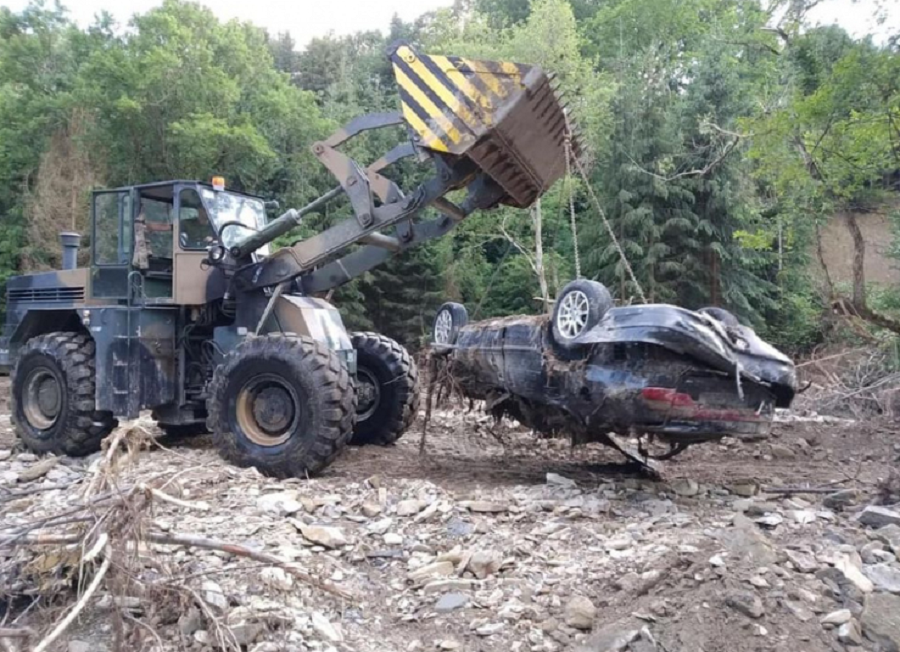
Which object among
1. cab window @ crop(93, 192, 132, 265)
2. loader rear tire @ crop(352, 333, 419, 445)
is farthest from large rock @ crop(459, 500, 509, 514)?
cab window @ crop(93, 192, 132, 265)

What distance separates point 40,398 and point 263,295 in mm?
2516

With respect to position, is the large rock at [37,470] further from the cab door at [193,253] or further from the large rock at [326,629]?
the large rock at [326,629]

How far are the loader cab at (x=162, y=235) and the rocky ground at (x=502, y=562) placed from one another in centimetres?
170

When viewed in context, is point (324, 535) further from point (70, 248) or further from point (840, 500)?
point (70, 248)

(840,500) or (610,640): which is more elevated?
(840,500)

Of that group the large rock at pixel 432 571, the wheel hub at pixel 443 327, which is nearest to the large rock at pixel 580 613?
the large rock at pixel 432 571

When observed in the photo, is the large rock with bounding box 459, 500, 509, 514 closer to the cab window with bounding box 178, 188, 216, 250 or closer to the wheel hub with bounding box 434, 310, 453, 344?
the wheel hub with bounding box 434, 310, 453, 344

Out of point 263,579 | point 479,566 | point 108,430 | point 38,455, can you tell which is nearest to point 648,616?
point 479,566

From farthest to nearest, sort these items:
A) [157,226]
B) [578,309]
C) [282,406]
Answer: [157,226], [282,406], [578,309]

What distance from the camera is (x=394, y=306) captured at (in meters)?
Answer: 22.8

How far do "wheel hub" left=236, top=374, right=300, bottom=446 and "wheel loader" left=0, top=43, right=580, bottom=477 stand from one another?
0.01 m

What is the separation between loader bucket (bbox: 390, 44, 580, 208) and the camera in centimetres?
634

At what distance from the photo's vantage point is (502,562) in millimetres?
4680

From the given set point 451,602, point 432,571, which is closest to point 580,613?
point 451,602
